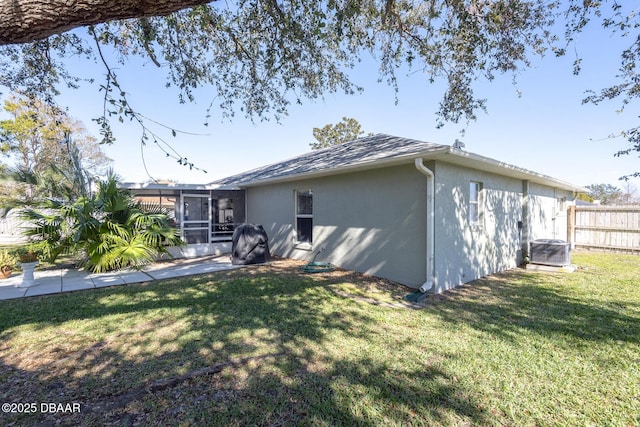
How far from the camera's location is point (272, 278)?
23.2 feet

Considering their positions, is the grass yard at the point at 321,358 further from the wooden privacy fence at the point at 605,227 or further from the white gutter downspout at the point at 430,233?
the wooden privacy fence at the point at 605,227

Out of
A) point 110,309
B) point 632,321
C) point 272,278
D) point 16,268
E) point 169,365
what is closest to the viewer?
point 169,365

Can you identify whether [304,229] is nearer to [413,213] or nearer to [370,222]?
[370,222]

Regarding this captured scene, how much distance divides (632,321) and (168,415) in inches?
Answer: 245

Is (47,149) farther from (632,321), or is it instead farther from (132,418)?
(632,321)

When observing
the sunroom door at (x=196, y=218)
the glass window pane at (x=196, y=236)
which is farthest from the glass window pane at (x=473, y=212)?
the glass window pane at (x=196, y=236)

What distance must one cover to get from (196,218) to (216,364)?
29.3 feet

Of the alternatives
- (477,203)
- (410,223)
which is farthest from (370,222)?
(477,203)

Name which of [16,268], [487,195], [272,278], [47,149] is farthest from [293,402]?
[47,149]

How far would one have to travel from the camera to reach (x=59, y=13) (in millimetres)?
1933

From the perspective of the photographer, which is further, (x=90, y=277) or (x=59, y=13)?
(x=90, y=277)

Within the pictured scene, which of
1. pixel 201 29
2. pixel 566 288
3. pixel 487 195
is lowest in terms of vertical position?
pixel 566 288

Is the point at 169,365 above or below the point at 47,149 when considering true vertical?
below

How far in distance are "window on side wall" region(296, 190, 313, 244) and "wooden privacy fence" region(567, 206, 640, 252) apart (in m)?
12.0
